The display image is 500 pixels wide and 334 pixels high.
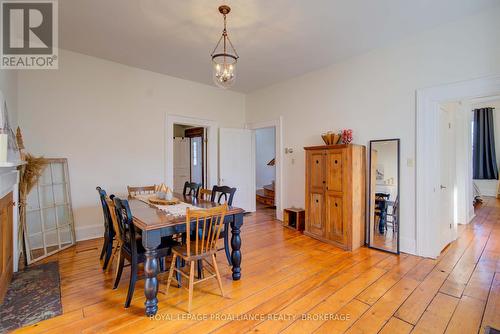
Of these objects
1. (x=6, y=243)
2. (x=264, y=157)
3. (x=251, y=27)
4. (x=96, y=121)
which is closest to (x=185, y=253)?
(x=6, y=243)

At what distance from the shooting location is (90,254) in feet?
10.9

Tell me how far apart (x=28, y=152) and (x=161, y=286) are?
9.32 feet

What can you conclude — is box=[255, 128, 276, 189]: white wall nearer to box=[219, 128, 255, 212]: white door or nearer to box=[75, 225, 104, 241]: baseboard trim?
box=[219, 128, 255, 212]: white door

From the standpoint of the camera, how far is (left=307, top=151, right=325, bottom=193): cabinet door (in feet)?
12.7

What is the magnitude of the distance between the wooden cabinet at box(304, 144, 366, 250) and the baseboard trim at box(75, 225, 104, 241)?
138 inches

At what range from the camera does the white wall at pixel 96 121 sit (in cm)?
358

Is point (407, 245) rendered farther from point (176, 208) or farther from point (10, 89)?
point (10, 89)

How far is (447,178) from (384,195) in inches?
37.3

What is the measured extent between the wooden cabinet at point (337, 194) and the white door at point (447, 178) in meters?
1.00

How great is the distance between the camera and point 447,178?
358cm

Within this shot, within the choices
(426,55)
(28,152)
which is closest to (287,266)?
(426,55)

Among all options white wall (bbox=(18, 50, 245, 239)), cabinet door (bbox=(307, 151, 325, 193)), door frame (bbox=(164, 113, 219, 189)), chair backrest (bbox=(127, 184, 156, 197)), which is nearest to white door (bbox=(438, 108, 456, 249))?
cabinet door (bbox=(307, 151, 325, 193))

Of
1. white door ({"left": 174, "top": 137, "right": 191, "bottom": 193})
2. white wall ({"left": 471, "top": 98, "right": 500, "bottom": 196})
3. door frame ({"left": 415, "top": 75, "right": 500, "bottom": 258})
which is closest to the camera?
door frame ({"left": 415, "top": 75, "right": 500, "bottom": 258})

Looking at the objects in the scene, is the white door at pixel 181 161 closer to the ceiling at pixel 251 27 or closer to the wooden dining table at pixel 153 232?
the ceiling at pixel 251 27
